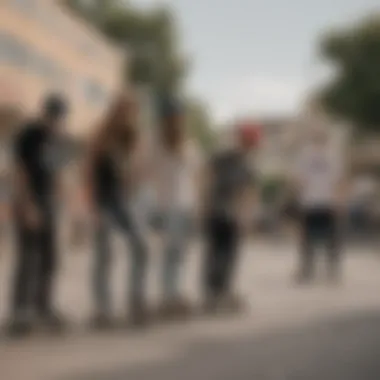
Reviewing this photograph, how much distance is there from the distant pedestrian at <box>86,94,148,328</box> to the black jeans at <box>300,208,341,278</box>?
176 centimetres

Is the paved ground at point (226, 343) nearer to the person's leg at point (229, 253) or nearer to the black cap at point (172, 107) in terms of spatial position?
the person's leg at point (229, 253)

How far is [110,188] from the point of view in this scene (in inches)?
176

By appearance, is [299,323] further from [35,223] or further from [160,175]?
[35,223]

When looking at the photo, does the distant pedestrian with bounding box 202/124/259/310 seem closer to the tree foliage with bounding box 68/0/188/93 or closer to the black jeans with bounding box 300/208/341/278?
the tree foliage with bounding box 68/0/188/93

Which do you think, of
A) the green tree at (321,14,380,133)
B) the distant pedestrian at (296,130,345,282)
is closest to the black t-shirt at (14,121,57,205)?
the green tree at (321,14,380,133)

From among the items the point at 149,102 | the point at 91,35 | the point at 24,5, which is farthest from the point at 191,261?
the point at 24,5

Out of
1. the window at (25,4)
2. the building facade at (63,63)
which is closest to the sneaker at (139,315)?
the building facade at (63,63)

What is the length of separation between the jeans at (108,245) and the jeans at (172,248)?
21cm

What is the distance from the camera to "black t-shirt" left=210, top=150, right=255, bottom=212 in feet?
16.5

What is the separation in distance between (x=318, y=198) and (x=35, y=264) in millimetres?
2057

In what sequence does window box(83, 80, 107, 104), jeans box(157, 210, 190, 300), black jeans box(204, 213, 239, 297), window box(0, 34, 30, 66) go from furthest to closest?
1. window box(0, 34, 30, 66)
2. black jeans box(204, 213, 239, 297)
3. jeans box(157, 210, 190, 300)
4. window box(83, 80, 107, 104)

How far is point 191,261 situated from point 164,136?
2.28 ft

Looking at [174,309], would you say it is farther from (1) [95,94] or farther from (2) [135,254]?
(1) [95,94]

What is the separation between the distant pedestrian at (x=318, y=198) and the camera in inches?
222
